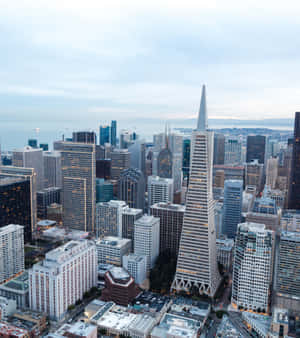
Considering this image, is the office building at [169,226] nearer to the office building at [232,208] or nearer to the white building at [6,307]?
the office building at [232,208]

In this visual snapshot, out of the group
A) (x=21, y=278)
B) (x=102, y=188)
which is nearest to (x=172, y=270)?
(x=21, y=278)

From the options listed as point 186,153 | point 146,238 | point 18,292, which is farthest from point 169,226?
point 186,153

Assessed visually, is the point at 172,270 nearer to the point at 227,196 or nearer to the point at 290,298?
the point at 290,298

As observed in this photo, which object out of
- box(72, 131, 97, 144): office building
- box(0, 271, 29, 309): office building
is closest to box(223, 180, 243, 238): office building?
box(0, 271, 29, 309): office building

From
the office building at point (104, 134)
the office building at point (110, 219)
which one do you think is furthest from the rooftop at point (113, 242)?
the office building at point (104, 134)

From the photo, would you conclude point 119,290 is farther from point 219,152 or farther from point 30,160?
point 219,152

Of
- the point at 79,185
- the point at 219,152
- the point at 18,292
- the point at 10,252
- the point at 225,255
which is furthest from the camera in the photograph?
the point at 219,152

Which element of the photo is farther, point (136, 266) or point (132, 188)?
point (132, 188)
